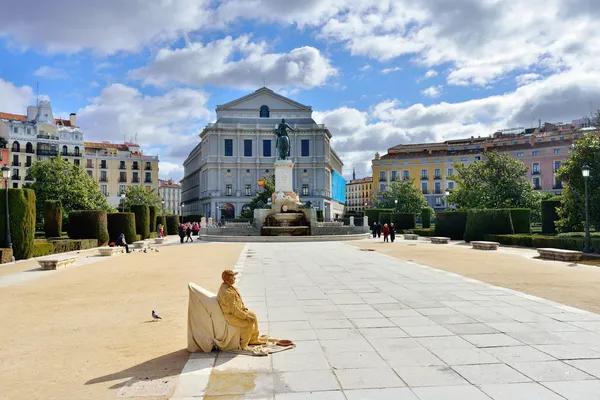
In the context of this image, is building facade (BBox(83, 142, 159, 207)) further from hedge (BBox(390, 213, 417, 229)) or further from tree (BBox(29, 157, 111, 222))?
hedge (BBox(390, 213, 417, 229))

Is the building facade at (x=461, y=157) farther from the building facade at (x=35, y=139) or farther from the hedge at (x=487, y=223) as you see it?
the building facade at (x=35, y=139)

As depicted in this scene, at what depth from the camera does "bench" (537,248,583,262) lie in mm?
18438

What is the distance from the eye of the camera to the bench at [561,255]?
60.5ft

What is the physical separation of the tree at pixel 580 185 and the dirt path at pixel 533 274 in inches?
296

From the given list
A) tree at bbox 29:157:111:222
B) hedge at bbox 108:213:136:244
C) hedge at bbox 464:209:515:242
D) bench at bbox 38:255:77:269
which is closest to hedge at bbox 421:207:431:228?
hedge at bbox 464:209:515:242

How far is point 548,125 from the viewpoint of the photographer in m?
89.9

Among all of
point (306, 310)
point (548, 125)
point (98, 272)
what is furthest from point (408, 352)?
point (548, 125)

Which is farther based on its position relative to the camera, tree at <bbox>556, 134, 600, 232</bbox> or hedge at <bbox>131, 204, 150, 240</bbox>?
hedge at <bbox>131, 204, 150, 240</bbox>

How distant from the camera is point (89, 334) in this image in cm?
768

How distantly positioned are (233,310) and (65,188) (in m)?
43.8

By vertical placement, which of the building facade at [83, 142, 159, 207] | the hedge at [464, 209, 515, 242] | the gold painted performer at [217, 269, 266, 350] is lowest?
the gold painted performer at [217, 269, 266, 350]

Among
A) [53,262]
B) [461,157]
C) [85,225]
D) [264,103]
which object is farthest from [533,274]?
[264,103]

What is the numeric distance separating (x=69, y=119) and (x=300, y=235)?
75583 mm

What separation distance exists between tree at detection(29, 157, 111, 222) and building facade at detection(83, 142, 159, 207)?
39.7 metres
